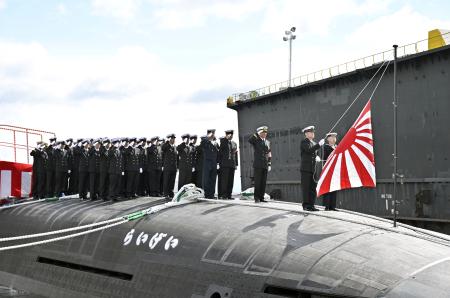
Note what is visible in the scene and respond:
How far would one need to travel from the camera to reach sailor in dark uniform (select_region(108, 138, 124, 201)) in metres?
14.5

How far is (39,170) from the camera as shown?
17.4 metres

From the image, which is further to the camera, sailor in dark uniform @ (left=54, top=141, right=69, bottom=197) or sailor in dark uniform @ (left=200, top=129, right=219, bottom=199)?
sailor in dark uniform @ (left=54, top=141, right=69, bottom=197)

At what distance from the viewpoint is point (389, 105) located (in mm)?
20219

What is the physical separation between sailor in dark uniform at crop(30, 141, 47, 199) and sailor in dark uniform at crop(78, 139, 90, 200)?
6.42 feet

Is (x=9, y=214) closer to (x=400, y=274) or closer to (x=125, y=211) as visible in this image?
→ (x=125, y=211)

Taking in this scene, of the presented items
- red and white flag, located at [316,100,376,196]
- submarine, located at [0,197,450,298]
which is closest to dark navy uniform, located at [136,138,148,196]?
submarine, located at [0,197,450,298]

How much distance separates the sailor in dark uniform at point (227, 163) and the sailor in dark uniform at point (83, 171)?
16.2 feet

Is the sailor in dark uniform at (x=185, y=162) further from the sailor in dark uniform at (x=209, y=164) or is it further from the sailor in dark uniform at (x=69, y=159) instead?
the sailor in dark uniform at (x=69, y=159)

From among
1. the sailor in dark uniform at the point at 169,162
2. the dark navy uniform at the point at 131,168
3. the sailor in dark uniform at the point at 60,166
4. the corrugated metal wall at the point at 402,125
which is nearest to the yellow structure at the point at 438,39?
the corrugated metal wall at the point at 402,125

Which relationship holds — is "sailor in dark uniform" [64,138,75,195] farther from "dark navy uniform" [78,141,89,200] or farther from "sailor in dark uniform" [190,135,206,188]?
"sailor in dark uniform" [190,135,206,188]

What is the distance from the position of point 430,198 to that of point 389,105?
3.85 meters

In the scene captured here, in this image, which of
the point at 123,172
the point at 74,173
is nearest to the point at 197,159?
the point at 123,172

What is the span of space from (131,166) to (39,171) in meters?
4.20

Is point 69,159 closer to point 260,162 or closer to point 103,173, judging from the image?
point 103,173
